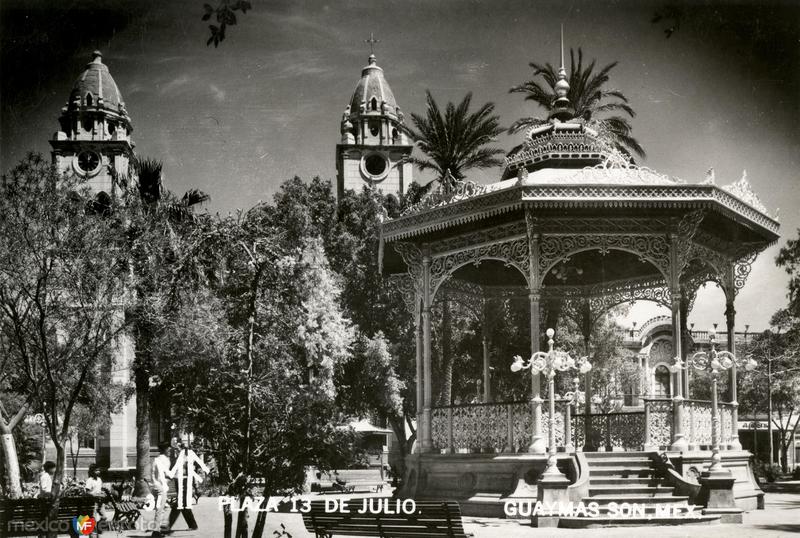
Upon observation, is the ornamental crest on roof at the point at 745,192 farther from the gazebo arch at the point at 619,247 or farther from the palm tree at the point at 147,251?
the palm tree at the point at 147,251

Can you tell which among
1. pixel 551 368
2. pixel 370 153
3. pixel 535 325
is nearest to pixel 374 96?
pixel 370 153

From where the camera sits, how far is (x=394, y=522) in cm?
1290

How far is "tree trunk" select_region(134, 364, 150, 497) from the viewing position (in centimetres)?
2617

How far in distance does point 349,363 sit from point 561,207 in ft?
55.7

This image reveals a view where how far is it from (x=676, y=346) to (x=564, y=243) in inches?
118

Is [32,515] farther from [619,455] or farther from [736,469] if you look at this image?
[736,469]

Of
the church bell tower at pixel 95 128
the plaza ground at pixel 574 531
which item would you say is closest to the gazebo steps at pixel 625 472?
the plaza ground at pixel 574 531

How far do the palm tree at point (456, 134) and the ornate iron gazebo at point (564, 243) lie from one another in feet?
34.6

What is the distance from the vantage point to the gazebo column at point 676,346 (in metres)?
18.1

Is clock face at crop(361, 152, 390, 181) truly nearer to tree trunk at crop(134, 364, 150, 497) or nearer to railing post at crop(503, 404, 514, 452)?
tree trunk at crop(134, 364, 150, 497)

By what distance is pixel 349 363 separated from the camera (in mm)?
33594

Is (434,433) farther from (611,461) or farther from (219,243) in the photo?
(219,243)

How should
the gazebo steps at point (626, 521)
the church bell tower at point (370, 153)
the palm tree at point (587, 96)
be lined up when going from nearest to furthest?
the gazebo steps at point (626, 521) < the palm tree at point (587, 96) < the church bell tower at point (370, 153)

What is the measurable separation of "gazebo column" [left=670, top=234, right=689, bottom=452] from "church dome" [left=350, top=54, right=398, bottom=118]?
37.3m
